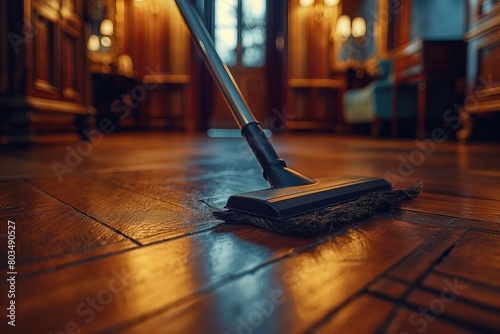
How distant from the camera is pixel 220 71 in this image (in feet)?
1.78

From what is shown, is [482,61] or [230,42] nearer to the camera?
[482,61]

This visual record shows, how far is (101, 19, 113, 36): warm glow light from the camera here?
426 centimetres

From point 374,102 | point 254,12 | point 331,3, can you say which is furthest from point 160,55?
point 374,102

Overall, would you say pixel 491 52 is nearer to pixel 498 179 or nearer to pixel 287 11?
pixel 498 179

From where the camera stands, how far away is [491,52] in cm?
206

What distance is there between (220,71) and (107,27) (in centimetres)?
432

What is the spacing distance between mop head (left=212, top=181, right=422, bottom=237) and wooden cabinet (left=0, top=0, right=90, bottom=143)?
1466mm

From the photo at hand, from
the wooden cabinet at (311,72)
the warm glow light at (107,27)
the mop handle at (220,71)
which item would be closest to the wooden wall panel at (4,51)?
the mop handle at (220,71)

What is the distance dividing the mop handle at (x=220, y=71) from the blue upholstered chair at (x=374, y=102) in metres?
2.91

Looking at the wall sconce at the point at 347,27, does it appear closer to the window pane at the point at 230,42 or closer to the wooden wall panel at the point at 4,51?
the window pane at the point at 230,42

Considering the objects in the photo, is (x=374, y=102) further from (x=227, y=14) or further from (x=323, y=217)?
(x=323, y=217)

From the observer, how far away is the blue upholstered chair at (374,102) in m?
3.28

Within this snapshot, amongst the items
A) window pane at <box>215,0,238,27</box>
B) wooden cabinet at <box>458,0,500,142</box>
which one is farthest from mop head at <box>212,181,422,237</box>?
window pane at <box>215,0,238,27</box>

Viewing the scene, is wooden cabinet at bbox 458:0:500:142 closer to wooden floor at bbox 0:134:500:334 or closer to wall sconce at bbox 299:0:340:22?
wooden floor at bbox 0:134:500:334
